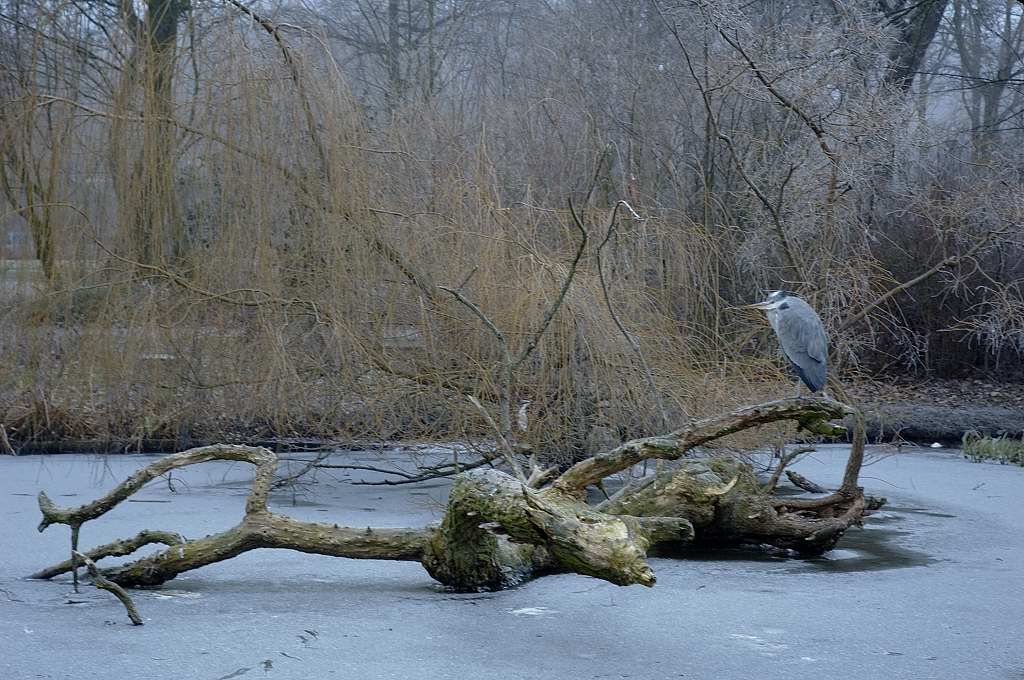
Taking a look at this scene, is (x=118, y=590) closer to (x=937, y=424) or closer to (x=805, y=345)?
(x=805, y=345)

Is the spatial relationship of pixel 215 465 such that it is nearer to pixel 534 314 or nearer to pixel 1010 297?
pixel 534 314

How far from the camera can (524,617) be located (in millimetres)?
3543

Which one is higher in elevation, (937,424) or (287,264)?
(287,264)

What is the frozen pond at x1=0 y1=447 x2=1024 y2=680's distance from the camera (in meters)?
3.08

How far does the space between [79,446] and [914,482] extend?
4533mm

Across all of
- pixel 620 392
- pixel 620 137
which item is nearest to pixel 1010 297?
pixel 620 137

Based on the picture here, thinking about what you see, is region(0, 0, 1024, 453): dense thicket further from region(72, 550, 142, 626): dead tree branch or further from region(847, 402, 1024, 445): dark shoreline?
region(847, 402, 1024, 445): dark shoreline

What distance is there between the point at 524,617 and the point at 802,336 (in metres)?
1.99

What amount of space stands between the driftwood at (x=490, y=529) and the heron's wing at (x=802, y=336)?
2.49ft

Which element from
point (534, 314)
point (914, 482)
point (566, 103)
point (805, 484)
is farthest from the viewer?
point (566, 103)

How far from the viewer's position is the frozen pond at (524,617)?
10.1 feet

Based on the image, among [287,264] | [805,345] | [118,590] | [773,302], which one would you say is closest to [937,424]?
[773,302]

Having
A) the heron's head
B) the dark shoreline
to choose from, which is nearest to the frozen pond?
the heron's head

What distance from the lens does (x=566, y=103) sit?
300 inches
